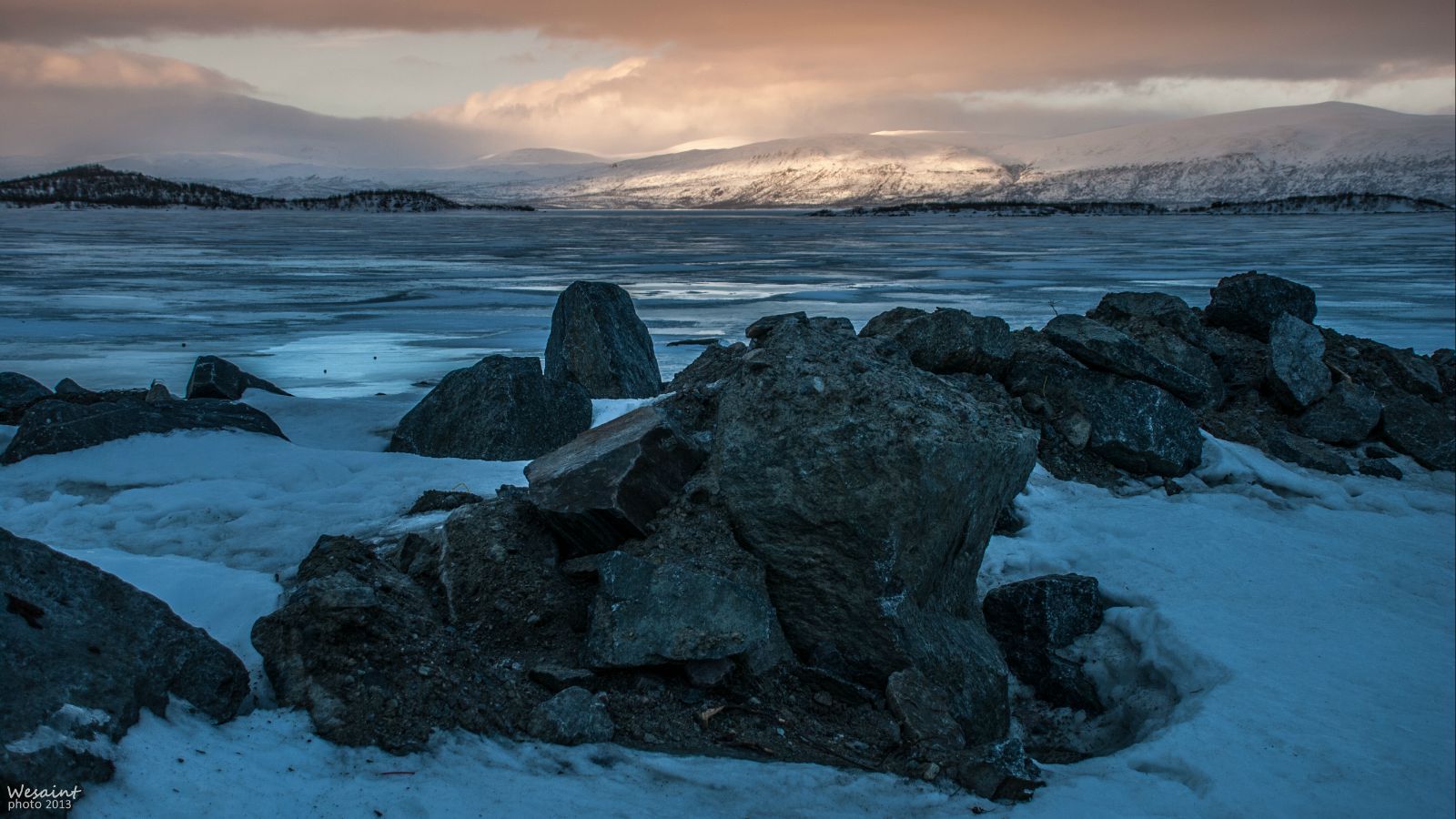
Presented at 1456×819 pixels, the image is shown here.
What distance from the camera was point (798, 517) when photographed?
4.17 meters

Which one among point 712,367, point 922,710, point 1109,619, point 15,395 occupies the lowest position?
point 1109,619

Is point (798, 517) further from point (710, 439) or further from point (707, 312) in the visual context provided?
point (707, 312)

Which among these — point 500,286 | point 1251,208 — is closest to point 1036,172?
point 1251,208

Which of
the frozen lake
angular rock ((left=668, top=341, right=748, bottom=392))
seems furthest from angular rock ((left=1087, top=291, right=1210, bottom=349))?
the frozen lake

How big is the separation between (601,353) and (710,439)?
3.98m

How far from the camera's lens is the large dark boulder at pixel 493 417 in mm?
6879

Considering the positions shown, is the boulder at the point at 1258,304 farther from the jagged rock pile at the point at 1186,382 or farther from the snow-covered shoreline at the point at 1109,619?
the snow-covered shoreline at the point at 1109,619

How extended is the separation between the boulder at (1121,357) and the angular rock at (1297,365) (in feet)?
2.96

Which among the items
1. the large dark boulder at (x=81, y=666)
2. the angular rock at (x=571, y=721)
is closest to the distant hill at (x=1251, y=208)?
the angular rock at (x=571, y=721)

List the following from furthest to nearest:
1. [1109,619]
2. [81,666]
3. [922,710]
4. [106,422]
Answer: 1. [106,422]
2. [1109,619]
3. [922,710]
4. [81,666]

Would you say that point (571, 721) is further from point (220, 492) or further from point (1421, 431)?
point (1421, 431)

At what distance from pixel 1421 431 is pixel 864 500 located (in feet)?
20.4

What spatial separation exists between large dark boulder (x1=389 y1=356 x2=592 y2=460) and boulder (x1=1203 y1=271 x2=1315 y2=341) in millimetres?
5911

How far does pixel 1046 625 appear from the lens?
16.1ft
